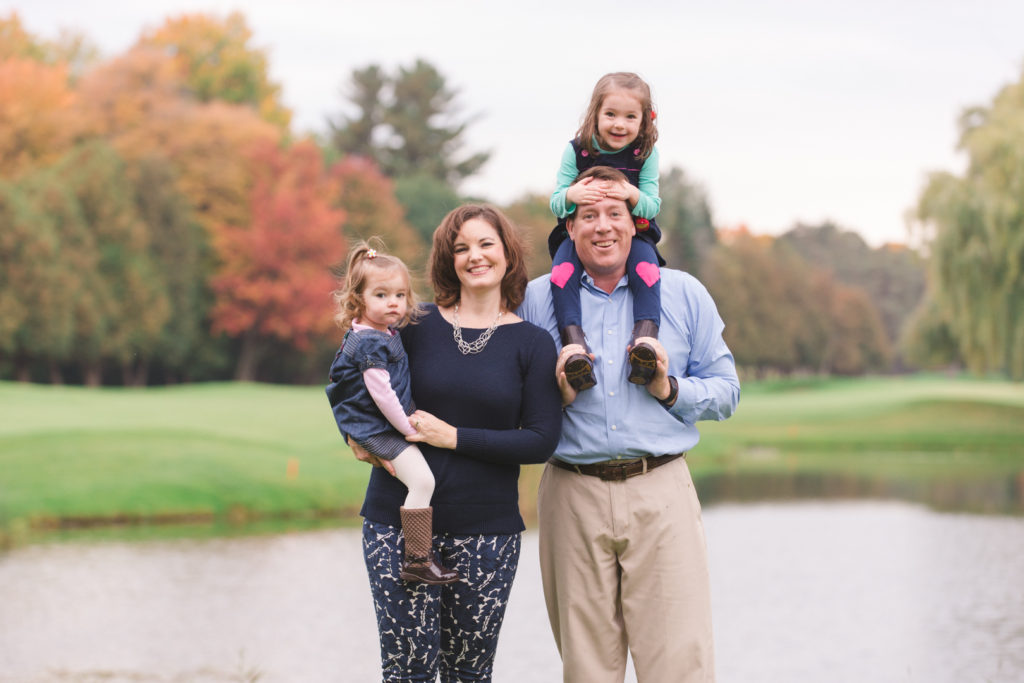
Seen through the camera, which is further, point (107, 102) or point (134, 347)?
point (107, 102)

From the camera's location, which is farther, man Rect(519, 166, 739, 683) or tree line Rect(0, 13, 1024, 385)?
tree line Rect(0, 13, 1024, 385)

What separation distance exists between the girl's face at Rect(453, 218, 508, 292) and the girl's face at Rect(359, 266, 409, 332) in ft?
0.58

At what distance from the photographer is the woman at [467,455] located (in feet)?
10.4

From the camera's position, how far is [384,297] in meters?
3.22

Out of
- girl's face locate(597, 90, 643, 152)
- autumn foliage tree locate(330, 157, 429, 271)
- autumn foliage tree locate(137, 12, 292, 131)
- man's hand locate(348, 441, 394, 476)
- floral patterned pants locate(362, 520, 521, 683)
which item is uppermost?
autumn foliage tree locate(137, 12, 292, 131)

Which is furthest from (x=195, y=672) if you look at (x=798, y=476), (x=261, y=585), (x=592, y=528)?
(x=798, y=476)

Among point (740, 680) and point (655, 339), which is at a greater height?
point (655, 339)

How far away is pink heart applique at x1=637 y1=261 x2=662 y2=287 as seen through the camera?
3.41 meters

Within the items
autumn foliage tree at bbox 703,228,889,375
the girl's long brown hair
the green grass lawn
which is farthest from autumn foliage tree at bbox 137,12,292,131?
the girl's long brown hair

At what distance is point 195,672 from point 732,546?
7.13 m

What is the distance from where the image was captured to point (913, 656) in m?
8.36

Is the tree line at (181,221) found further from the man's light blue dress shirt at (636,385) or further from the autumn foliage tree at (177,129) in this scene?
the man's light blue dress shirt at (636,385)

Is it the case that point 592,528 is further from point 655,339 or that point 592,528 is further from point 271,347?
point 271,347

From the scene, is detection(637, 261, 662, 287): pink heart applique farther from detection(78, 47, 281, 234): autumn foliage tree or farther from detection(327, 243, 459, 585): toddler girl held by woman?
detection(78, 47, 281, 234): autumn foliage tree
